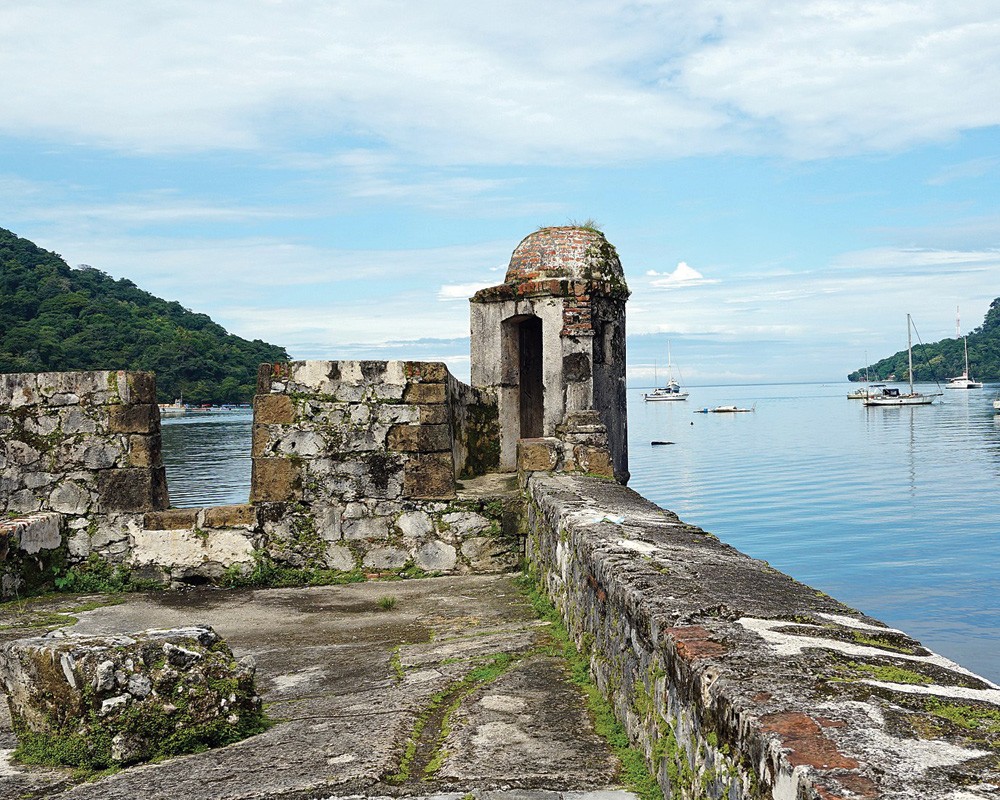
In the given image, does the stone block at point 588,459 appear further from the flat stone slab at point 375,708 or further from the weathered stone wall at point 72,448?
the weathered stone wall at point 72,448

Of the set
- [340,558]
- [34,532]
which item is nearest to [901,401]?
[340,558]

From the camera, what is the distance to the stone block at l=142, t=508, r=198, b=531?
6.84 meters

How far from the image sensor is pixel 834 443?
66688 millimetres

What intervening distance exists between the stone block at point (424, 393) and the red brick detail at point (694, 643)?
4.50 metres

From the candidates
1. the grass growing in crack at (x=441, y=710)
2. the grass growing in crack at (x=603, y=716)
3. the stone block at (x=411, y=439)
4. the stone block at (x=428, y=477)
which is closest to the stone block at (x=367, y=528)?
the stone block at (x=428, y=477)

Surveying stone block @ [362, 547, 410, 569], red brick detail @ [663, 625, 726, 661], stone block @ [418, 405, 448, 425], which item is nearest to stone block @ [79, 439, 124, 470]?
stone block @ [362, 547, 410, 569]

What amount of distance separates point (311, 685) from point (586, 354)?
7899mm

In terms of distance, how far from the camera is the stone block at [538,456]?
7555 mm

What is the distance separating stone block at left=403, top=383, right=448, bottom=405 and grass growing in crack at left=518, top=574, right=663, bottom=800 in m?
2.09

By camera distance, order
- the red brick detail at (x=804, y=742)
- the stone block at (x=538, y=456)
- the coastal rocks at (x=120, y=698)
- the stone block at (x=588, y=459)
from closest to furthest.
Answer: the red brick detail at (x=804, y=742) < the coastal rocks at (x=120, y=698) < the stone block at (x=538, y=456) < the stone block at (x=588, y=459)

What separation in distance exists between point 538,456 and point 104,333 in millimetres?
57296

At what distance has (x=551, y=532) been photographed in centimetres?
554

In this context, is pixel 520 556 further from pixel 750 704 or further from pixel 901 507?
pixel 901 507

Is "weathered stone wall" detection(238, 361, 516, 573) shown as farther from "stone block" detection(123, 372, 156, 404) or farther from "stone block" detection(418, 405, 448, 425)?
"stone block" detection(123, 372, 156, 404)
